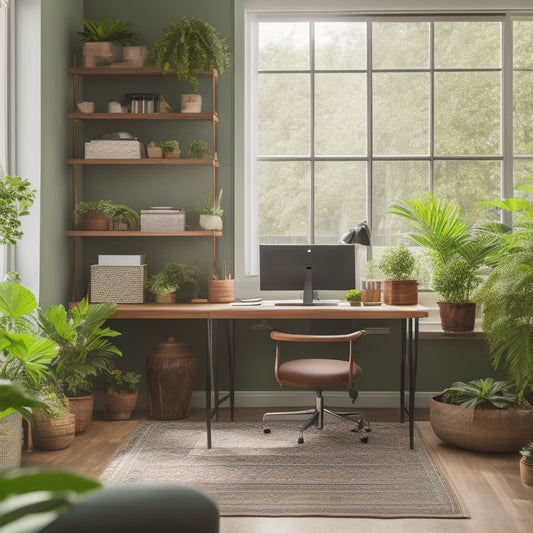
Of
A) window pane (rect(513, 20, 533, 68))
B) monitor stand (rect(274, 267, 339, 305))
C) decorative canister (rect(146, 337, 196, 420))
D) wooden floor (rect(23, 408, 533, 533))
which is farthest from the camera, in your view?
window pane (rect(513, 20, 533, 68))

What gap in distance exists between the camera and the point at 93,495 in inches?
45.3

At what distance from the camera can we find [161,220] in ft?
16.2

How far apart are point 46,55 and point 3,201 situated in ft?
4.63

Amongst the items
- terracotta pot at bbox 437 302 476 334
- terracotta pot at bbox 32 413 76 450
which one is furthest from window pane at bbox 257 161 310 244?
terracotta pot at bbox 32 413 76 450

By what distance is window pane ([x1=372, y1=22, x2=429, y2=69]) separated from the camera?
5195mm

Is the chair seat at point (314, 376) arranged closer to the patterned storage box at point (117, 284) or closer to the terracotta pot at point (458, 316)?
the terracotta pot at point (458, 316)

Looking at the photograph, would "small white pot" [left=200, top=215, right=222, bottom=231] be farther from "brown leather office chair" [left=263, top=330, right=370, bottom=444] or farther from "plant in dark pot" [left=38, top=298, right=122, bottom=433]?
"brown leather office chair" [left=263, top=330, right=370, bottom=444]

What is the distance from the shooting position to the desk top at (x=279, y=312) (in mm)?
4293

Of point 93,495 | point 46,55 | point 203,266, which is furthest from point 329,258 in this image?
point 93,495

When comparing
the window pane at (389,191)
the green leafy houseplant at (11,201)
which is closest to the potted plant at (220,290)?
the window pane at (389,191)

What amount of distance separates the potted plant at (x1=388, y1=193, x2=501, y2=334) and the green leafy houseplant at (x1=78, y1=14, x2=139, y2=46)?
87.1 inches

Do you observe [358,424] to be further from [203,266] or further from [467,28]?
[467,28]

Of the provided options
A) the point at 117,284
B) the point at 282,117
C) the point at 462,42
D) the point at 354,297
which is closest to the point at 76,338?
the point at 117,284

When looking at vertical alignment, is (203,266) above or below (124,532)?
above
